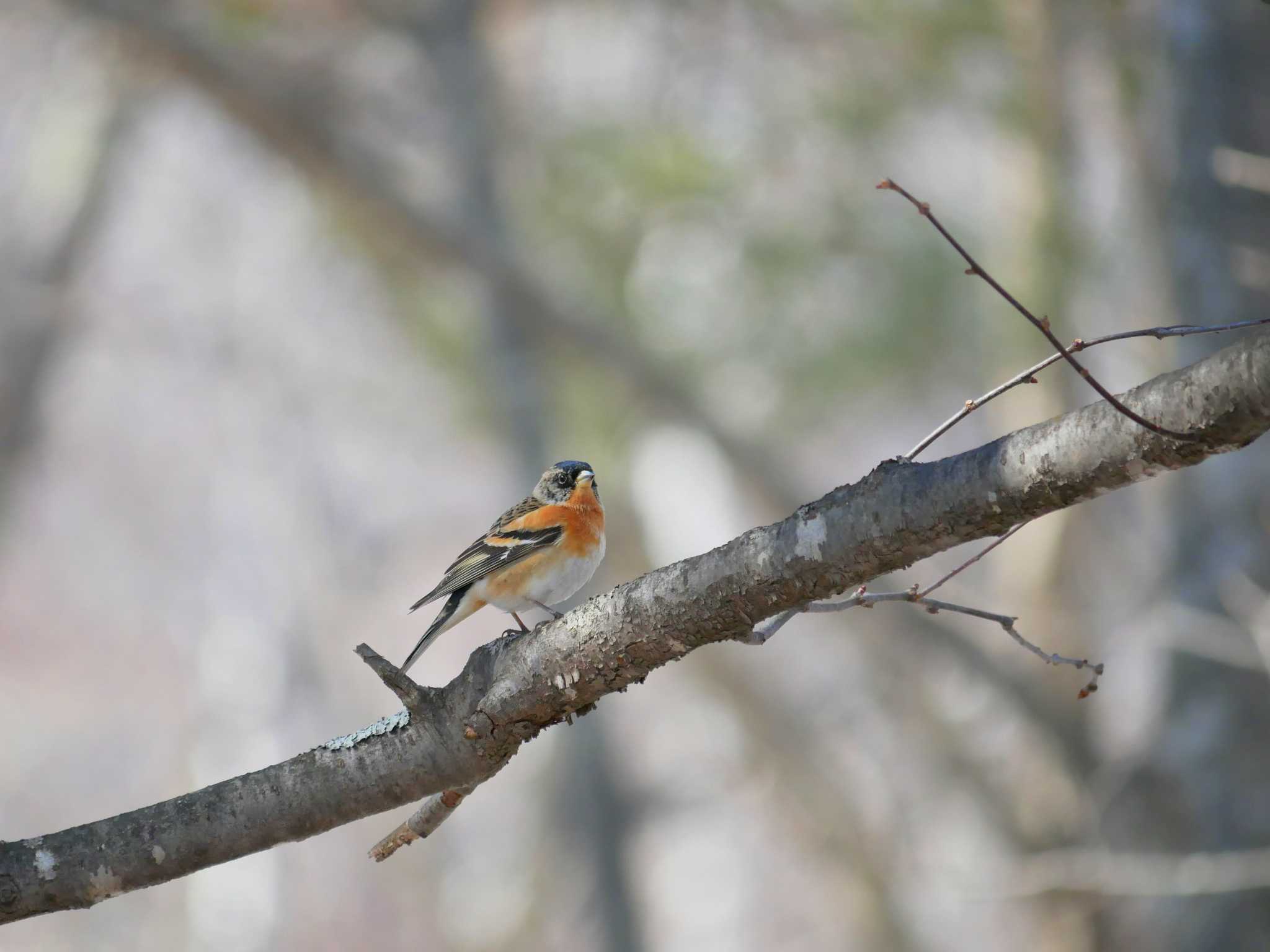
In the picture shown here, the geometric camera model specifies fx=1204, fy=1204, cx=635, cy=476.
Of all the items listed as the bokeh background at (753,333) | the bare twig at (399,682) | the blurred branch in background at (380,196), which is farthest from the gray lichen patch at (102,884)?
the blurred branch in background at (380,196)

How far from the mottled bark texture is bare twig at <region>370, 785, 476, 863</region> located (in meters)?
0.11

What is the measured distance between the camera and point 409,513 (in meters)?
20.1

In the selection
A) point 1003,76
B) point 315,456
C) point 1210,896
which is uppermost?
point 315,456

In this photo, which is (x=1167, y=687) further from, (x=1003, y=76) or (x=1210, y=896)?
(x=1003, y=76)

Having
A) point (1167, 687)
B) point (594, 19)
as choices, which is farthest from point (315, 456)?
point (1167, 687)

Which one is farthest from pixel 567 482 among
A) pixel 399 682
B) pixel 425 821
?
pixel 399 682

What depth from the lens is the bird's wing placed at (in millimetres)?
4445

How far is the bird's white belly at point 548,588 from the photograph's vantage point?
14.6 ft

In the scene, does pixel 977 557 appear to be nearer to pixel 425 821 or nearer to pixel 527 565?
pixel 425 821

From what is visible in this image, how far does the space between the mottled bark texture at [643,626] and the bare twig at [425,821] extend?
108mm

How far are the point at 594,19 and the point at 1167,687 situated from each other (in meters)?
7.92

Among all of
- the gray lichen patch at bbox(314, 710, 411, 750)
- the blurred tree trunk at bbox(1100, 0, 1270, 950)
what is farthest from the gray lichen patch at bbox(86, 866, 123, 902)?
the blurred tree trunk at bbox(1100, 0, 1270, 950)

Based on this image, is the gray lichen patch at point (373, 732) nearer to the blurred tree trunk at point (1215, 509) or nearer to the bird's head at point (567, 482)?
the bird's head at point (567, 482)

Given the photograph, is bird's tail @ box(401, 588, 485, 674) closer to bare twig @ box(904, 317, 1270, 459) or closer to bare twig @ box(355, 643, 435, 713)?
bare twig @ box(355, 643, 435, 713)
